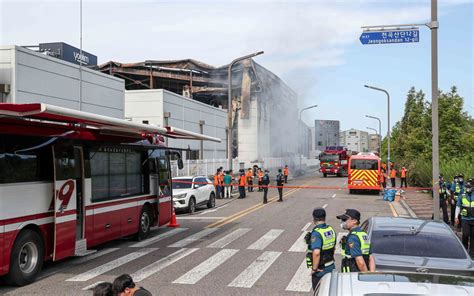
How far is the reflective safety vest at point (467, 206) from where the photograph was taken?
38.4 ft

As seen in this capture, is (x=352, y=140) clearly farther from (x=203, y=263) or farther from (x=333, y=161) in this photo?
(x=203, y=263)

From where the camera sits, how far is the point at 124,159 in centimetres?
1377

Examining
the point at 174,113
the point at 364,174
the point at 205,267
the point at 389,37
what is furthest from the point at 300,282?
the point at 174,113

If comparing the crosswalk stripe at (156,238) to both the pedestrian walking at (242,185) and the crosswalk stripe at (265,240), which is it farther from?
the pedestrian walking at (242,185)

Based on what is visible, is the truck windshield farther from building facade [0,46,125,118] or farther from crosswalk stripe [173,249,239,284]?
crosswalk stripe [173,249,239,284]

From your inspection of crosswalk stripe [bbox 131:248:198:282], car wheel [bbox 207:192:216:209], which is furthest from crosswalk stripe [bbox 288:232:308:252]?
car wheel [bbox 207:192:216:209]

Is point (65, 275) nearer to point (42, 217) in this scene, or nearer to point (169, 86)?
point (42, 217)

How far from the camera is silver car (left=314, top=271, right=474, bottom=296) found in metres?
2.94

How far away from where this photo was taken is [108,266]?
10.8m

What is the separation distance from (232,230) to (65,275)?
6.95 m

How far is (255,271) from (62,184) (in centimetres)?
436

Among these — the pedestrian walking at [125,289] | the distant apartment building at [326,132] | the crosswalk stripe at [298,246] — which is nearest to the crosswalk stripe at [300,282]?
the crosswalk stripe at [298,246]

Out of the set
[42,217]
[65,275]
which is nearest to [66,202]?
[42,217]

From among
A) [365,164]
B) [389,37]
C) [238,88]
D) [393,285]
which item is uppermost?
[238,88]
